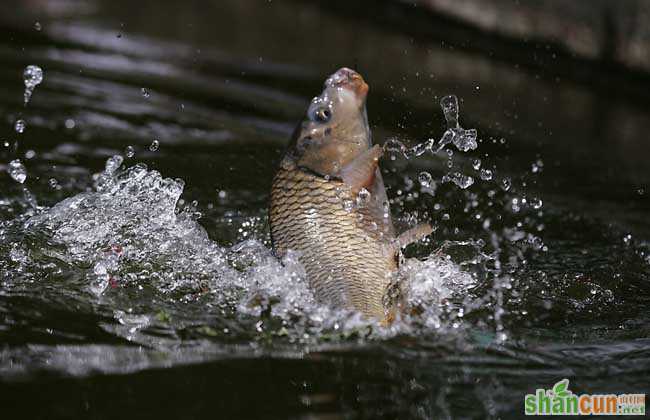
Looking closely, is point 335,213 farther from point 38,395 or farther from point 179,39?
point 179,39

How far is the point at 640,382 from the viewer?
295cm

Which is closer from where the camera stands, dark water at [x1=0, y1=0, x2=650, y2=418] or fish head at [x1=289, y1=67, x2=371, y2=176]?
dark water at [x1=0, y1=0, x2=650, y2=418]

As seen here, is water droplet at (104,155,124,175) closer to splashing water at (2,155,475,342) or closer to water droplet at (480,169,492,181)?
splashing water at (2,155,475,342)

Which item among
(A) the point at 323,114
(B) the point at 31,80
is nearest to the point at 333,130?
(A) the point at 323,114

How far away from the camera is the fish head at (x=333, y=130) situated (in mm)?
3078

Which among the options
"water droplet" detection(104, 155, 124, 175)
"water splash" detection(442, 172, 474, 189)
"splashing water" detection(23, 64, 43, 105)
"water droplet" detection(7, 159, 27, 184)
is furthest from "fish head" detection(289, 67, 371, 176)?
"splashing water" detection(23, 64, 43, 105)

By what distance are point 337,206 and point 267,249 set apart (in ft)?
2.03

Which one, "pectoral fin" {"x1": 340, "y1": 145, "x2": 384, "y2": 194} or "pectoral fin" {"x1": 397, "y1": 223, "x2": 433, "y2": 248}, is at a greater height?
"pectoral fin" {"x1": 340, "y1": 145, "x2": 384, "y2": 194}

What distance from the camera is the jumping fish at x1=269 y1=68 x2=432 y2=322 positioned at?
300 cm

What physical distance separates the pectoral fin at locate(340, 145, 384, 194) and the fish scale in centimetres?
3

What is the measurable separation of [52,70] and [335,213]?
4838 millimetres

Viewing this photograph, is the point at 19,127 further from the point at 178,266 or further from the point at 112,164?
the point at 178,266

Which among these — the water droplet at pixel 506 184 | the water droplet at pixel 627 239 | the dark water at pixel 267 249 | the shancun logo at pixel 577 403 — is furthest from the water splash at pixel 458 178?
the shancun logo at pixel 577 403

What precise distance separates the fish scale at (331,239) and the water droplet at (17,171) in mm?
1990
